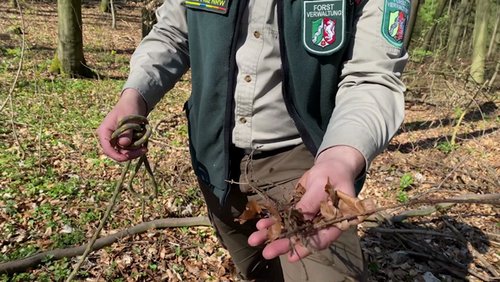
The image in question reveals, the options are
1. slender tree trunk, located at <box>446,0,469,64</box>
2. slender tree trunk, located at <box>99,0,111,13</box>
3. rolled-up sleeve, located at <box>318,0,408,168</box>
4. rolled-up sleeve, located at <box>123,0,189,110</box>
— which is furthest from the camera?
slender tree trunk, located at <box>99,0,111,13</box>

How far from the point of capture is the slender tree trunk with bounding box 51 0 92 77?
7918 millimetres

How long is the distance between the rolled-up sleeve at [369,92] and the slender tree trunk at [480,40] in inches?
423

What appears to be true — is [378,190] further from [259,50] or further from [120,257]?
[259,50]

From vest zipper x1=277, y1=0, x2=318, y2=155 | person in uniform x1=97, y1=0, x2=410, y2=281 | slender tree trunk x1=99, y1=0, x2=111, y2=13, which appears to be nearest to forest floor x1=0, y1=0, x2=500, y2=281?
person in uniform x1=97, y1=0, x2=410, y2=281

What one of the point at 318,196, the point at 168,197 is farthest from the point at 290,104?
the point at 168,197

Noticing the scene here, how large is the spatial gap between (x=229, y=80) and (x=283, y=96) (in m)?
0.25

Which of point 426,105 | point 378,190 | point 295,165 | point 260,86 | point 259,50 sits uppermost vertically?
point 259,50

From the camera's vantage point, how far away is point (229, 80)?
5.88ft

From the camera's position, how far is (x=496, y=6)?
14.1m

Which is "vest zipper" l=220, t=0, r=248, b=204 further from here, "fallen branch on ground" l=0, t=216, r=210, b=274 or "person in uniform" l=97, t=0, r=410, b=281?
"fallen branch on ground" l=0, t=216, r=210, b=274

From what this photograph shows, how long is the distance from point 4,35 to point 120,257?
1023cm

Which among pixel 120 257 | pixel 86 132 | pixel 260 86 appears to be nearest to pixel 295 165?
pixel 260 86

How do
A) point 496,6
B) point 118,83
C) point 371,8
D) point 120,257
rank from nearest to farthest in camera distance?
point 371,8 < point 120,257 < point 118,83 < point 496,6

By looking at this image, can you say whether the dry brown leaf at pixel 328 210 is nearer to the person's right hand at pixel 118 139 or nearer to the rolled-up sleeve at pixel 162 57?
the person's right hand at pixel 118 139
